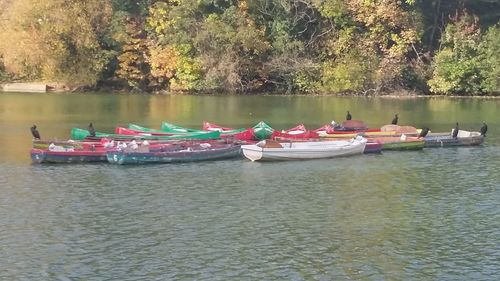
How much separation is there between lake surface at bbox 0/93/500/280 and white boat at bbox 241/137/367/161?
547 millimetres

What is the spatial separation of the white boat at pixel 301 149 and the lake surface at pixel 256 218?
0.55 m

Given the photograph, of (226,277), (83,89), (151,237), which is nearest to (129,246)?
(151,237)

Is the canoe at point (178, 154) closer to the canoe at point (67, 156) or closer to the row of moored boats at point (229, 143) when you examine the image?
the row of moored boats at point (229, 143)

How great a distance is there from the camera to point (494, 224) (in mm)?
25359

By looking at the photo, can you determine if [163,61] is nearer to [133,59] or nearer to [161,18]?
[133,59]

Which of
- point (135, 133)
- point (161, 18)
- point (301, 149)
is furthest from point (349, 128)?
point (161, 18)

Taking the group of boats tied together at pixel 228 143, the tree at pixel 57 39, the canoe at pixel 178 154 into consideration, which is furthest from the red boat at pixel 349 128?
the tree at pixel 57 39

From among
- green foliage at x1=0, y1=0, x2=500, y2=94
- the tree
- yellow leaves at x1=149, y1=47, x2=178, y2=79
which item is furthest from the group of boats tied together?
the tree

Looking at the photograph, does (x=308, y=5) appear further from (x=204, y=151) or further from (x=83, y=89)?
(x=204, y=151)

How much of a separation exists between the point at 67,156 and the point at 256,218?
13.2m

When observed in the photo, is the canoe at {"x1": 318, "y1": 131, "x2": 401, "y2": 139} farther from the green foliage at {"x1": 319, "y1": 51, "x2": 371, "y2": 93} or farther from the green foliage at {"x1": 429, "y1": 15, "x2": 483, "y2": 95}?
the green foliage at {"x1": 429, "y1": 15, "x2": 483, "y2": 95}

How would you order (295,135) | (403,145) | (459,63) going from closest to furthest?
1. (295,135)
2. (403,145)
3. (459,63)

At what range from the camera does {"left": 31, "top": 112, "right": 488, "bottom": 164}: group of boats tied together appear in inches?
1396

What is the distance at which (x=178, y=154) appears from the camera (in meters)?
36.3
